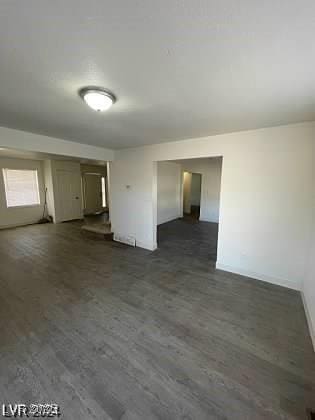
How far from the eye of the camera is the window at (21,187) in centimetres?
592

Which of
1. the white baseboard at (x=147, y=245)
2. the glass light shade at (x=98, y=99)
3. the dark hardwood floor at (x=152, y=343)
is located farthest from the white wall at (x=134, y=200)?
the glass light shade at (x=98, y=99)

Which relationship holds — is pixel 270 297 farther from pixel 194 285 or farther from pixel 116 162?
pixel 116 162

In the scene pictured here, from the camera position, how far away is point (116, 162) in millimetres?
4574

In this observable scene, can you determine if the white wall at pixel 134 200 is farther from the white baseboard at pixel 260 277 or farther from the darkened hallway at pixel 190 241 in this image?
the white baseboard at pixel 260 277

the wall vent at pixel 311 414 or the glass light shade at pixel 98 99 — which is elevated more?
the glass light shade at pixel 98 99

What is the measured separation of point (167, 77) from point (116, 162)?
11.1 ft

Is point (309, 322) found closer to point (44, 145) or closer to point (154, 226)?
point (154, 226)

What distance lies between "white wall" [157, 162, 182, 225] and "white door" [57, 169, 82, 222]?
137 inches

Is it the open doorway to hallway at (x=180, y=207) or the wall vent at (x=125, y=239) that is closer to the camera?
the wall vent at (x=125, y=239)

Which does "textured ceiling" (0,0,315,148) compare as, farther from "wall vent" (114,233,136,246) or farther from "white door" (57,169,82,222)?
"white door" (57,169,82,222)

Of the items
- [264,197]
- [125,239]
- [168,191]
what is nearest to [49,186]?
[125,239]

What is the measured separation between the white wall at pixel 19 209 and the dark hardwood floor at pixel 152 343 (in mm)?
3421

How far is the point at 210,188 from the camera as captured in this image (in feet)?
23.6

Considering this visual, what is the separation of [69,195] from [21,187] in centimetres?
155
